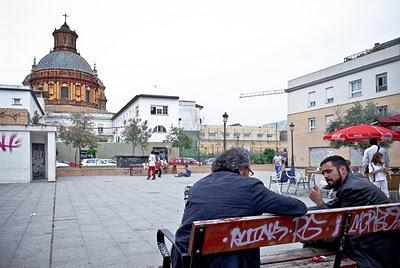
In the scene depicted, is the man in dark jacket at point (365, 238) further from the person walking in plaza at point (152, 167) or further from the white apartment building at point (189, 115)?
the white apartment building at point (189, 115)

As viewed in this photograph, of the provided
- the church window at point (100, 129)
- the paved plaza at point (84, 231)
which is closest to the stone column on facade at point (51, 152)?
the paved plaza at point (84, 231)

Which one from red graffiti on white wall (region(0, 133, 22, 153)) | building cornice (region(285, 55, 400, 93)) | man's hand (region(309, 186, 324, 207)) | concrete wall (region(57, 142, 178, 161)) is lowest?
concrete wall (region(57, 142, 178, 161))

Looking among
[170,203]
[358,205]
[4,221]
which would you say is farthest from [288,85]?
[358,205]

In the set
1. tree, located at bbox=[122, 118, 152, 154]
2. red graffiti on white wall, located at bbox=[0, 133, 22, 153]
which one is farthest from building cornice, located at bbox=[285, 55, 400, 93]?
red graffiti on white wall, located at bbox=[0, 133, 22, 153]

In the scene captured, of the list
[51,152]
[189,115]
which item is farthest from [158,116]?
[51,152]

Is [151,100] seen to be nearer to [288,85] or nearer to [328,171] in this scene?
[288,85]

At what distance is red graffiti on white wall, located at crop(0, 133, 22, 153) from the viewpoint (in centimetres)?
1997

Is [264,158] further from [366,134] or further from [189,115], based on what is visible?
[366,134]

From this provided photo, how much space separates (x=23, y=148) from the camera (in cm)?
2036

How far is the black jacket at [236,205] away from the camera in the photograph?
8.64ft

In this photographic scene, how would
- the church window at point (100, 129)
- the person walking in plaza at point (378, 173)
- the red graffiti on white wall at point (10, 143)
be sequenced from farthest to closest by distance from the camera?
the church window at point (100, 129) < the red graffiti on white wall at point (10, 143) < the person walking in plaza at point (378, 173)

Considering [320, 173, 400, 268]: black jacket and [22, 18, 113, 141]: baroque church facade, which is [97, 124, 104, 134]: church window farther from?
[320, 173, 400, 268]: black jacket

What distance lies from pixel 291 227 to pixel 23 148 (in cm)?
2032

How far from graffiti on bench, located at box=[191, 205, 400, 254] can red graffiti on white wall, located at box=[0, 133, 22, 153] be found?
2031 centimetres
